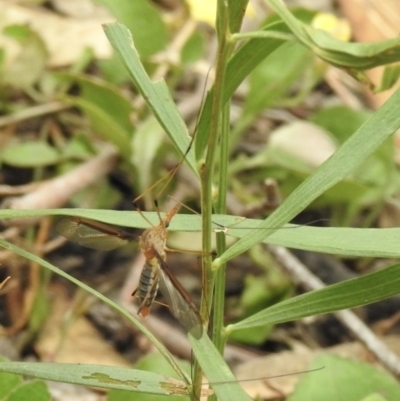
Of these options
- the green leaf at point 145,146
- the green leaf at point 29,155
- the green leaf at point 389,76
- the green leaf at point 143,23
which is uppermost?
the green leaf at point 143,23

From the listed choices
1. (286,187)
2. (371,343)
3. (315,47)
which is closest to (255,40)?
(315,47)

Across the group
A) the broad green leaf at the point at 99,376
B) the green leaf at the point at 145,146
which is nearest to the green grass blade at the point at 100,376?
the broad green leaf at the point at 99,376

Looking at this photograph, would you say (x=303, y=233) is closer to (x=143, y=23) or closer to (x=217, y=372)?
(x=217, y=372)

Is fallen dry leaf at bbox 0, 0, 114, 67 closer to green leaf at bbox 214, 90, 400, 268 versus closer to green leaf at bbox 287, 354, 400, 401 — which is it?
green leaf at bbox 287, 354, 400, 401

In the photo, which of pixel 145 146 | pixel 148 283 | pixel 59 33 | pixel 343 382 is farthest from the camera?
pixel 59 33

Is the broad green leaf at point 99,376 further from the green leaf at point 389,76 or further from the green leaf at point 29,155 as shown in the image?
the green leaf at point 29,155

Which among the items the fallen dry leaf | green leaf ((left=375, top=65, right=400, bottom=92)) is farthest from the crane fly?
the fallen dry leaf

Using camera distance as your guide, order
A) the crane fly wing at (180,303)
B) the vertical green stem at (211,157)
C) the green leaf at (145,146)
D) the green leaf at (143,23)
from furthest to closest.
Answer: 1. the green leaf at (143,23)
2. the green leaf at (145,146)
3. the crane fly wing at (180,303)
4. the vertical green stem at (211,157)

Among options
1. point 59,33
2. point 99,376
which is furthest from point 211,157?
point 59,33
